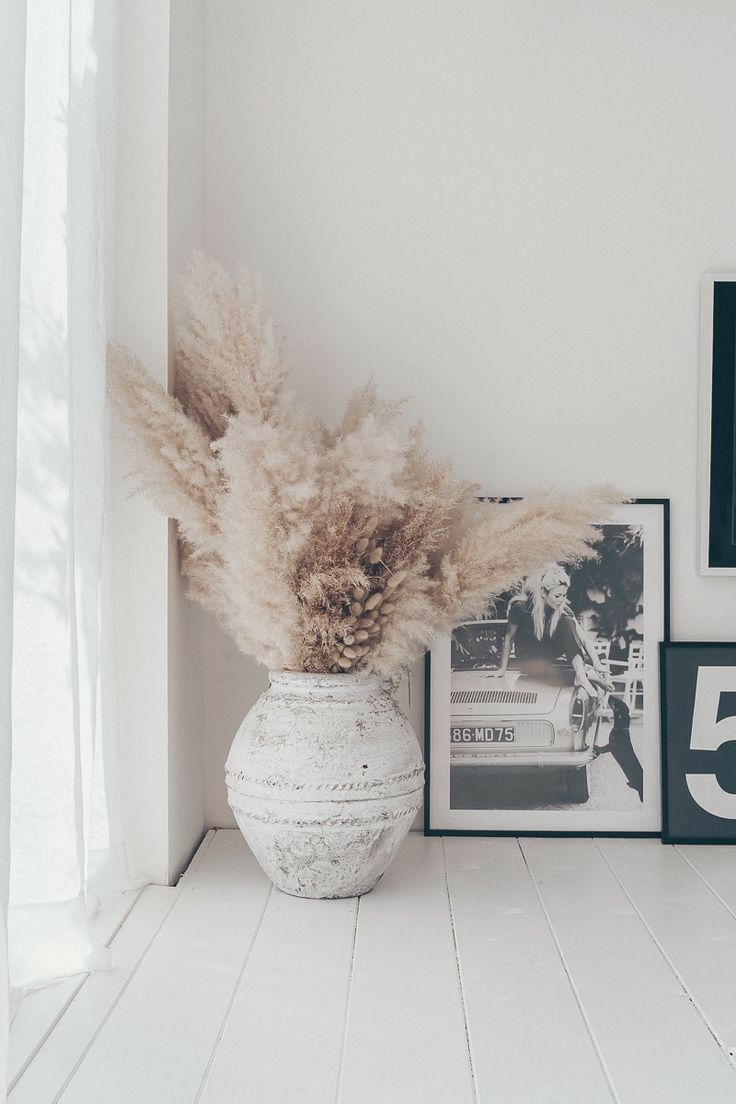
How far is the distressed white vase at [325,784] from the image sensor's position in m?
1.62

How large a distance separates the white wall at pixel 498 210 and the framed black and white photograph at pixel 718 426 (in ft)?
0.11

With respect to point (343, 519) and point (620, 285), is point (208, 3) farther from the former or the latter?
point (343, 519)

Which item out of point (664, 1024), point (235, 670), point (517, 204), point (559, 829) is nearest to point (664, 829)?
point (559, 829)

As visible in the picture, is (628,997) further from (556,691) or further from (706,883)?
(556,691)

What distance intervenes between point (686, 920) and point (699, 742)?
1.62 ft

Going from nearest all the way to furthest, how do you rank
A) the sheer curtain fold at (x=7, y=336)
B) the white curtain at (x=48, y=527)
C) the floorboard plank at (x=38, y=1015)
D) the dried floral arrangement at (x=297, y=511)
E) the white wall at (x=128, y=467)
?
the sheer curtain fold at (x=7, y=336), the floorboard plank at (x=38, y=1015), the white curtain at (x=48, y=527), the dried floral arrangement at (x=297, y=511), the white wall at (x=128, y=467)

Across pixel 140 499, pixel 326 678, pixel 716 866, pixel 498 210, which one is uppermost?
pixel 498 210

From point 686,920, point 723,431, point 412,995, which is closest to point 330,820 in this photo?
point 412,995

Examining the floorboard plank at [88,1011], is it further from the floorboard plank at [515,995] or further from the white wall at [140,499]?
the floorboard plank at [515,995]

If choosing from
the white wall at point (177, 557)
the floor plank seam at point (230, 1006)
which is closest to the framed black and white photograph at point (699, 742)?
the floor plank seam at point (230, 1006)

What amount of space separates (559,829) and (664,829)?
0.70 ft

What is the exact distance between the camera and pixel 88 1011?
4.16 ft

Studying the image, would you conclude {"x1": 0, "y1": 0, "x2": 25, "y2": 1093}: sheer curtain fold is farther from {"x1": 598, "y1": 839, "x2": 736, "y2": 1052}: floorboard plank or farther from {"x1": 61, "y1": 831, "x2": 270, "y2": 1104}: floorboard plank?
{"x1": 598, "y1": 839, "x2": 736, "y2": 1052}: floorboard plank

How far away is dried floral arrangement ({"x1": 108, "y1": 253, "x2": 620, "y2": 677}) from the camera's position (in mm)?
1578
